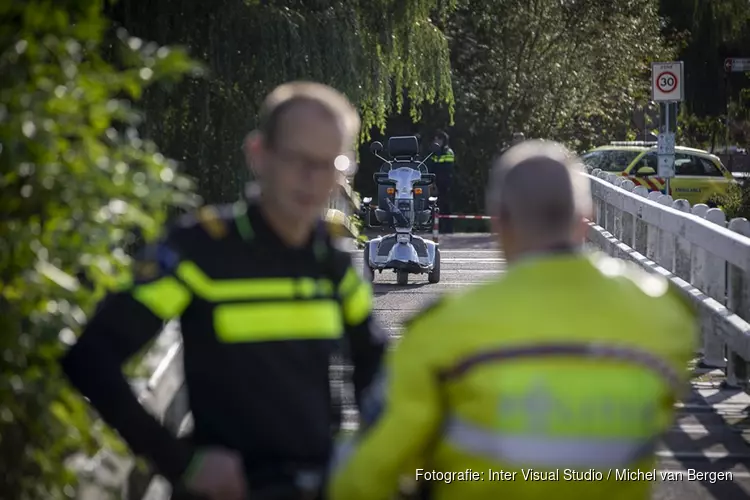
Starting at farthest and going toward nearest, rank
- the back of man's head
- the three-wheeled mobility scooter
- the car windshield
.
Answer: the car windshield, the three-wheeled mobility scooter, the back of man's head

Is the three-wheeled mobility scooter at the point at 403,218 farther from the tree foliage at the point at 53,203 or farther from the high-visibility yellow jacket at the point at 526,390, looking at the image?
the high-visibility yellow jacket at the point at 526,390

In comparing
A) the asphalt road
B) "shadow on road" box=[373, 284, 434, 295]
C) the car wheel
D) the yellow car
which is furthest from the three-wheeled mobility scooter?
the yellow car

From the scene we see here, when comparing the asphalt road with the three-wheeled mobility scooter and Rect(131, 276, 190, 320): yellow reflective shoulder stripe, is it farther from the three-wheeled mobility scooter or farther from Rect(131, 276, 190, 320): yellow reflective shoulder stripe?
Rect(131, 276, 190, 320): yellow reflective shoulder stripe

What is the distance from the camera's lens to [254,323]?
325 cm

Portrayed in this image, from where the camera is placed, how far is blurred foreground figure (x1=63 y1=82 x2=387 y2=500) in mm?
3148

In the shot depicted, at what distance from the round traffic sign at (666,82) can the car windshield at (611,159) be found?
7297mm

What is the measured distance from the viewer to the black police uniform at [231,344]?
10.3ft

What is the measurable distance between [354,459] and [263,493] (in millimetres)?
396

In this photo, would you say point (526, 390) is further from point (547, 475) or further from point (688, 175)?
point (688, 175)

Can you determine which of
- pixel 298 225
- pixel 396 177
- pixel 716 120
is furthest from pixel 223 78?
pixel 716 120

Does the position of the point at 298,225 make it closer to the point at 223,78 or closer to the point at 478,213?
the point at 223,78

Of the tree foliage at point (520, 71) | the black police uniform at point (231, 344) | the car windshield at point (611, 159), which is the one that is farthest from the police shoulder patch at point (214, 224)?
the tree foliage at point (520, 71)

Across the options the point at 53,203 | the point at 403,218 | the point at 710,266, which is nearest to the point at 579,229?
the point at 53,203

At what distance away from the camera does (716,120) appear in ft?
155
